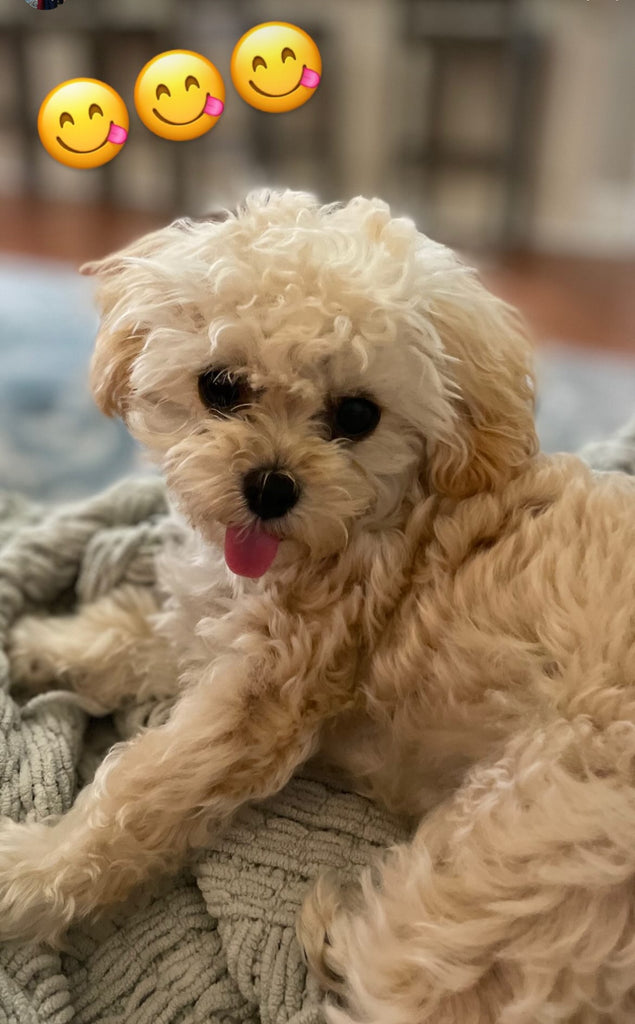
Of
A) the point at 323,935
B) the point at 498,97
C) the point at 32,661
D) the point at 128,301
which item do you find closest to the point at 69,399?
the point at 32,661

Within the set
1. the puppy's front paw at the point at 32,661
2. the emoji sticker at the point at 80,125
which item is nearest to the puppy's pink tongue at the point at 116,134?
the emoji sticker at the point at 80,125

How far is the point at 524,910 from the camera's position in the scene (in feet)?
2.91

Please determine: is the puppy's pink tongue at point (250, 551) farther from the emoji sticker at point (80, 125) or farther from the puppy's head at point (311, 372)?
the emoji sticker at point (80, 125)

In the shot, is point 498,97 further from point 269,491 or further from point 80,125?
point 269,491

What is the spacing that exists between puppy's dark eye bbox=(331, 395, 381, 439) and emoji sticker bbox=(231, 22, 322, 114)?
0.35 m

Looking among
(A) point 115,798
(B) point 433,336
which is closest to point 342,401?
(B) point 433,336

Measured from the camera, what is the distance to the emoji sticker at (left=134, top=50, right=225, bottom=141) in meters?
1.05

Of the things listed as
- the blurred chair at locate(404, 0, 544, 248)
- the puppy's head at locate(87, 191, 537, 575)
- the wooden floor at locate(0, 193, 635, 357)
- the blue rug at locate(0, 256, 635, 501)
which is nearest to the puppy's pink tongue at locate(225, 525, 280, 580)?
the puppy's head at locate(87, 191, 537, 575)

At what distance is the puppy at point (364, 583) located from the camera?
3.21 ft

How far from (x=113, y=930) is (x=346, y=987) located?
0.31 meters

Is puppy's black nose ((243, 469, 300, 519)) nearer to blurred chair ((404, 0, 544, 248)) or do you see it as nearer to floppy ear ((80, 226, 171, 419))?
floppy ear ((80, 226, 171, 419))

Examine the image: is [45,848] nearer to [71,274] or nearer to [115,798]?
[115,798]

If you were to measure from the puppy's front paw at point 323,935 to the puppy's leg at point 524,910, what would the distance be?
0.8 inches

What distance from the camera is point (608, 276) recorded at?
395cm
